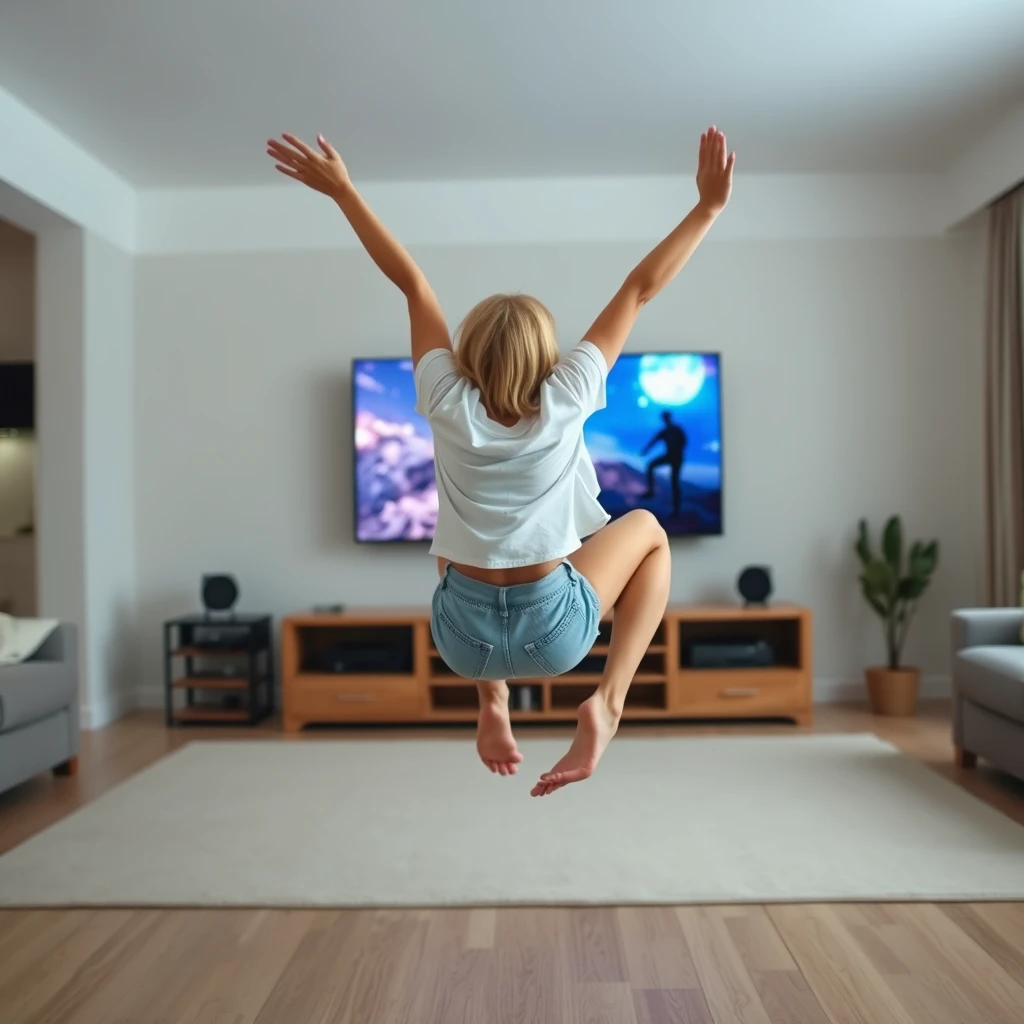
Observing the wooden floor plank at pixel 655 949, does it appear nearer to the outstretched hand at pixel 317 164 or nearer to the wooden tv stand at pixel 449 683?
the outstretched hand at pixel 317 164

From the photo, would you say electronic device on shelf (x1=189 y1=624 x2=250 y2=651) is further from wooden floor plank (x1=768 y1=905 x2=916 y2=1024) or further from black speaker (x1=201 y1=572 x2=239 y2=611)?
wooden floor plank (x1=768 y1=905 x2=916 y2=1024)

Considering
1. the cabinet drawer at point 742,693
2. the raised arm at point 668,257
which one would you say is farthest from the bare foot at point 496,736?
the cabinet drawer at point 742,693

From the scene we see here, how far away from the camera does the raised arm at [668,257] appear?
1.92 m

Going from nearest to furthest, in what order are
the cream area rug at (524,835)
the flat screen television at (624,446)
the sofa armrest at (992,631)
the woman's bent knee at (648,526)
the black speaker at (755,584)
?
1. the woman's bent knee at (648,526)
2. the cream area rug at (524,835)
3. the sofa armrest at (992,631)
4. the black speaker at (755,584)
5. the flat screen television at (624,446)

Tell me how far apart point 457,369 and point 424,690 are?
341cm

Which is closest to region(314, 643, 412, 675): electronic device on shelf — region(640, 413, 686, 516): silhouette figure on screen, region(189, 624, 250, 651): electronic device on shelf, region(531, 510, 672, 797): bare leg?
region(189, 624, 250, 651): electronic device on shelf

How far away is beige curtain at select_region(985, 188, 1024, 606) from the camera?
16.1 ft

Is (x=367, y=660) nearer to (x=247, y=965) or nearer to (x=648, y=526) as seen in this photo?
(x=247, y=965)

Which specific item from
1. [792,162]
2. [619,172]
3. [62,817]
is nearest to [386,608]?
[62,817]

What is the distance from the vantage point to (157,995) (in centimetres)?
226

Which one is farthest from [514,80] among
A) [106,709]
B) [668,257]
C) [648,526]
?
[106,709]

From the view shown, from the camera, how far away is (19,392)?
17.7ft

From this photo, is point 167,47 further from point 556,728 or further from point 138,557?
point 556,728

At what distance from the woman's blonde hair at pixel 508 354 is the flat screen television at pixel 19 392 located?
4.28 meters
